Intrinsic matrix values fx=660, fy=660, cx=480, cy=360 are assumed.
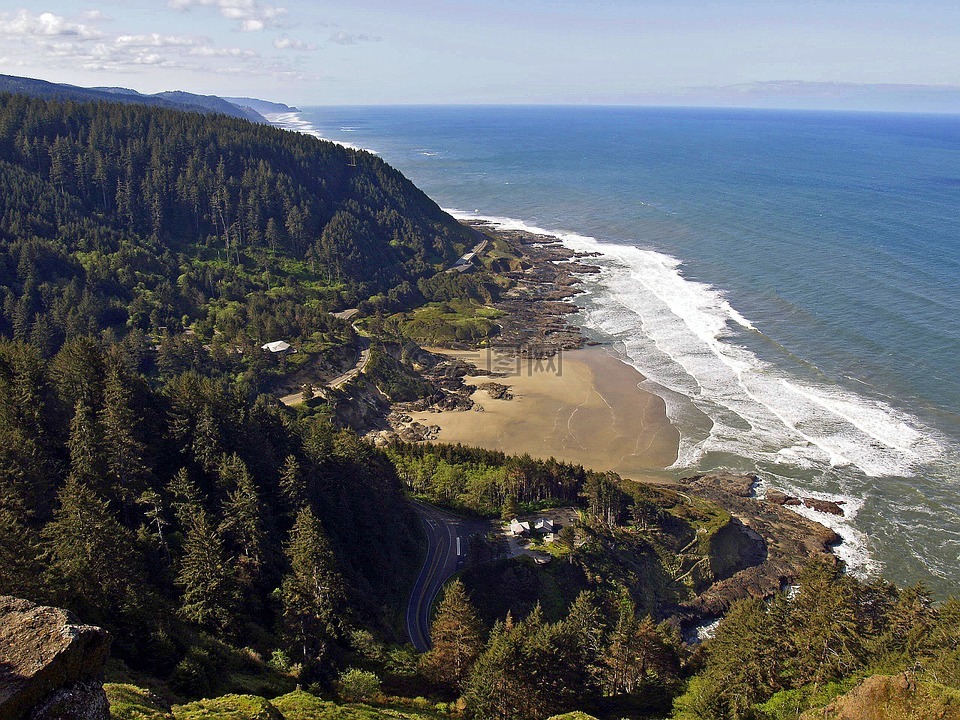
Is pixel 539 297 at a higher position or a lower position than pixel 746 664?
higher

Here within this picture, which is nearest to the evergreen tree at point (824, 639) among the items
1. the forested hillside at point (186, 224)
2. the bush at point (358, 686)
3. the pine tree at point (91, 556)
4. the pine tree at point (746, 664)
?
the pine tree at point (746, 664)

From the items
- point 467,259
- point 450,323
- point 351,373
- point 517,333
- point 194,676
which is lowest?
point 351,373

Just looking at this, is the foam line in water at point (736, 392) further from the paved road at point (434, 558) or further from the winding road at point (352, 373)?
the winding road at point (352, 373)

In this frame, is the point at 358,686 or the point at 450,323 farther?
the point at 450,323

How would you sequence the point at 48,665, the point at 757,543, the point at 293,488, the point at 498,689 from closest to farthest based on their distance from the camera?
the point at 48,665 < the point at 498,689 < the point at 293,488 < the point at 757,543

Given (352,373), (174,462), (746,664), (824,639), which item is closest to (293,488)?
(174,462)

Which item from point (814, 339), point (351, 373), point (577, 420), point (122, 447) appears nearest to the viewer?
point (122, 447)

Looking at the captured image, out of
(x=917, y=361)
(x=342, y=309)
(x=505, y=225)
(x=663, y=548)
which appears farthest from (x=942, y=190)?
(x=663, y=548)

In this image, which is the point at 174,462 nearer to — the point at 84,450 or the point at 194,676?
the point at 84,450
